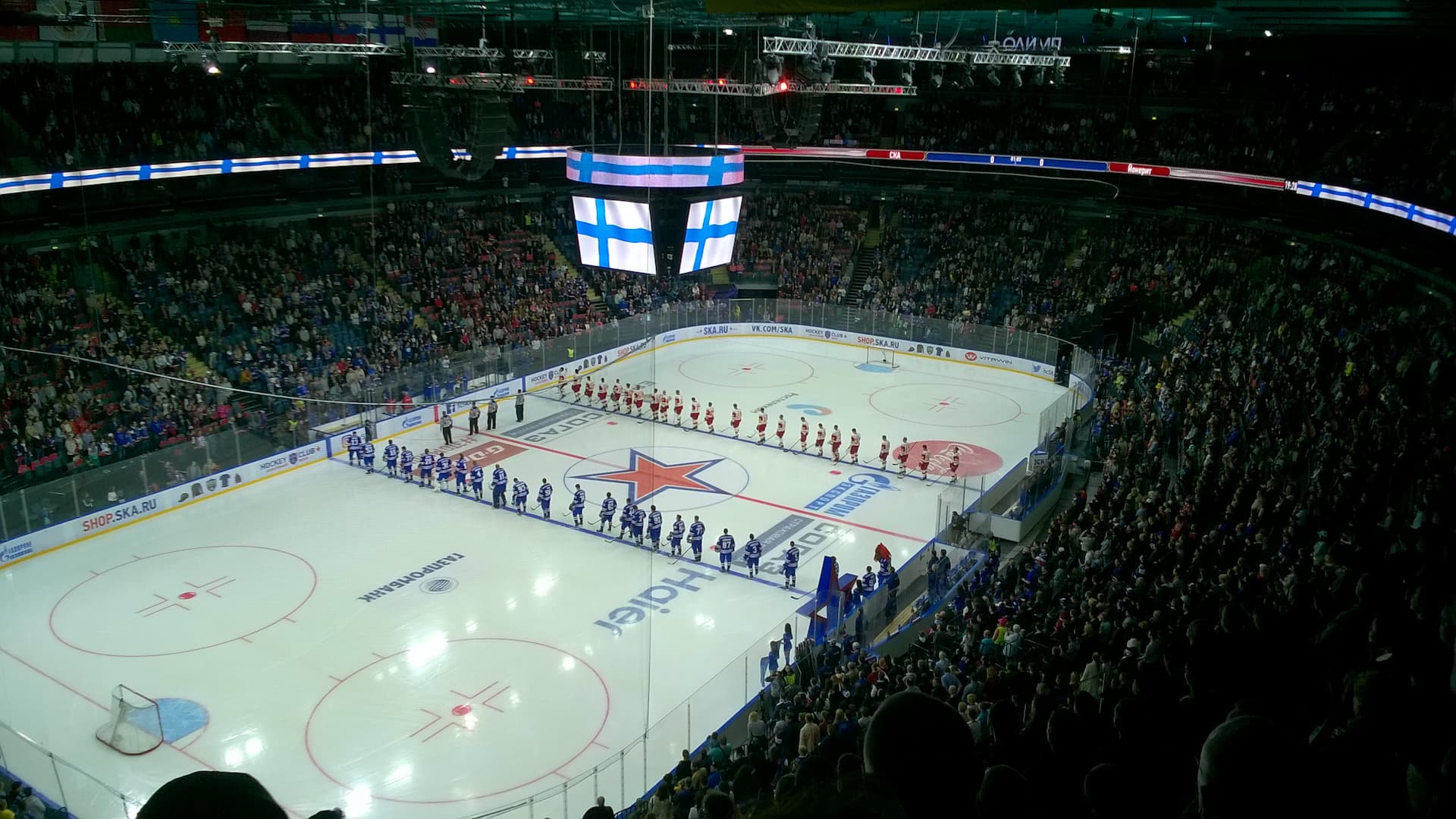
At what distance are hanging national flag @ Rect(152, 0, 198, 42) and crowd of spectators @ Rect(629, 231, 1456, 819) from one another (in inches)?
619

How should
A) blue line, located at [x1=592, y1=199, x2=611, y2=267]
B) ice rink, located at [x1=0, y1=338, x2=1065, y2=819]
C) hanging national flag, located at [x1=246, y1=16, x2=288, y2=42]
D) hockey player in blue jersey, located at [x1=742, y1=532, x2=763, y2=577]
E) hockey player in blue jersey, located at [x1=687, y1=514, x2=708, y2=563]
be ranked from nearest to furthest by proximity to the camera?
ice rink, located at [x1=0, y1=338, x2=1065, y2=819], hockey player in blue jersey, located at [x1=742, y1=532, x2=763, y2=577], hockey player in blue jersey, located at [x1=687, y1=514, x2=708, y2=563], blue line, located at [x1=592, y1=199, x2=611, y2=267], hanging national flag, located at [x1=246, y1=16, x2=288, y2=42]

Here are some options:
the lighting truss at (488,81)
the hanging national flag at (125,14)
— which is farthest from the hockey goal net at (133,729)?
the hanging national flag at (125,14)

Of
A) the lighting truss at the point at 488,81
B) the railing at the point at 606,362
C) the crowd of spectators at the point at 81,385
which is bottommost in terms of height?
the railing at the point at 606,362

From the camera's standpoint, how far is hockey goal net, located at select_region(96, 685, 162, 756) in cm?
1171

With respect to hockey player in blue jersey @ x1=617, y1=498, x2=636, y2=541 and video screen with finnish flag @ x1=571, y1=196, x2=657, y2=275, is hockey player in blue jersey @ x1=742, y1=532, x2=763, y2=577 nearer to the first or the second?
hockey player in blue jersey @ x1=617, y1=498, x2=636, y2=541

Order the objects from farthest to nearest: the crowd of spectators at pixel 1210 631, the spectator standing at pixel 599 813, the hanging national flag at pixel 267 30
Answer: the hanging national flag at pixel 267 30, the spectator standing at pixel 599 813, the crowd of spectators at pixel 1210 631

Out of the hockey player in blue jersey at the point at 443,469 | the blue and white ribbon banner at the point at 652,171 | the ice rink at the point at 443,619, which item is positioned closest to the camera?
the ice rink at the point at 443,619

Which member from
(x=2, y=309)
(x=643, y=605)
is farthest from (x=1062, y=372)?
(x=2, y=309)

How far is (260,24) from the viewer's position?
22.8 metres

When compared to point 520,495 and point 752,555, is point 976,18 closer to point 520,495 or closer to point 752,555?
point 752,555

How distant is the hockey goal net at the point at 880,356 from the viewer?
104 feet

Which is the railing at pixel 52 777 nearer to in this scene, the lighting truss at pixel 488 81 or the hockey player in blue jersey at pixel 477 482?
the lighting truss at pixel 488 81

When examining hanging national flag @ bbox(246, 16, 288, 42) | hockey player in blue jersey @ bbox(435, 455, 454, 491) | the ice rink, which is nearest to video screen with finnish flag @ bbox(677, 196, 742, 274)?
the ice rink

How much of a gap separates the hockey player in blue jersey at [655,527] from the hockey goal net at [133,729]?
22.8 ft
